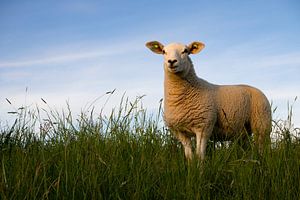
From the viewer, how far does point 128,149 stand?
5430mm

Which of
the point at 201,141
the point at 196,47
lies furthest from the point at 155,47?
the point at 201,141

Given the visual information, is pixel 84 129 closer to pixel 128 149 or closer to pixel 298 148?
pixel 128 149

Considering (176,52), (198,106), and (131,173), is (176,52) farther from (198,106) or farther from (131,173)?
(131,173)

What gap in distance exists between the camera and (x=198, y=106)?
696cm

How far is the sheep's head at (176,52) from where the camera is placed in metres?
6.67

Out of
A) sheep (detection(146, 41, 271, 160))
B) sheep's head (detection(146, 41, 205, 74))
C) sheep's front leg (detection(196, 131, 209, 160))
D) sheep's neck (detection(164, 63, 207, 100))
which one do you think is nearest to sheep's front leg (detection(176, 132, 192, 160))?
sheep (detection(146, 41, 271, 160))

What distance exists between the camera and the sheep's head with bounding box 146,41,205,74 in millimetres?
6669

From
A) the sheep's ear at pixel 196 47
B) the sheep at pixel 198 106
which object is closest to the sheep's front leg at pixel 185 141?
the sheep at pixel 198 106

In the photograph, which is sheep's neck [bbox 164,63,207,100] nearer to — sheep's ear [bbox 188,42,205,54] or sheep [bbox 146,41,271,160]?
sheep [bbox 146,41,271,160]

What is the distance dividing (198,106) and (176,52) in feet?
3.10

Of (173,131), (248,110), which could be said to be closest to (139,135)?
(173,131)

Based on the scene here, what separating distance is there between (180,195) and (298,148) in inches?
84.2

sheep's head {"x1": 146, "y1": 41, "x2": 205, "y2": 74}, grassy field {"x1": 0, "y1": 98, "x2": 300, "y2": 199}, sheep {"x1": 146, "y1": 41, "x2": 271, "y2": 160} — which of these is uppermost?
sheep's head {"x1": 146, "y1": 41, "x2": 205, "y2": 74}

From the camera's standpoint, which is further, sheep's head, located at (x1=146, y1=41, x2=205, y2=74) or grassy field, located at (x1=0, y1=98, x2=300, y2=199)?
sheep's head, located at (x1=146, y1=41, x2=205, y2=74)
